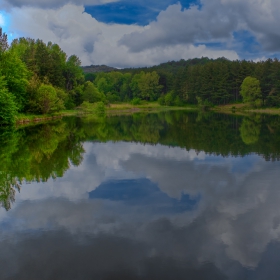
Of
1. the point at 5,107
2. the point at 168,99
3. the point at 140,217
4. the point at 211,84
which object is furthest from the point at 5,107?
the point at 168,99

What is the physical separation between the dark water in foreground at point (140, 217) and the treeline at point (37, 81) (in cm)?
2702

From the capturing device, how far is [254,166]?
1739 cm

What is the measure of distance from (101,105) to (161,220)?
2897 inches

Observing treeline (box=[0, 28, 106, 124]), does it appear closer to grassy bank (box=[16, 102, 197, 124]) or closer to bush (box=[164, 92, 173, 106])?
grassy bank (box=[16, 102, 197, 124])

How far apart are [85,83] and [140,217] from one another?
85313 mm

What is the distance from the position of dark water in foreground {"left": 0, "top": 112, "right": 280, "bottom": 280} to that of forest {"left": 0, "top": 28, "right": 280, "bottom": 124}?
27.1 m

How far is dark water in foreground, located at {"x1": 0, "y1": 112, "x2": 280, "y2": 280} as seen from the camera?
7.35m

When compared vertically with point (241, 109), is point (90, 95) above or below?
above

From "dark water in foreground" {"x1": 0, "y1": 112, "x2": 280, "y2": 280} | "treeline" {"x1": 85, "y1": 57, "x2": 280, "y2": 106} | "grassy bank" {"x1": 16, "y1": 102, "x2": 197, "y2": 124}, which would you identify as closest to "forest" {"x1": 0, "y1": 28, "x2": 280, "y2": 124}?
"treeline" {"x1": 85, "y1": 57, "x2": 280, "y2": 106}

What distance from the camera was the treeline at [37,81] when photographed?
4656 cm

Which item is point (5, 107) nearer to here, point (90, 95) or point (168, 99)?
point (90, 95)

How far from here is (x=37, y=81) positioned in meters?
59.2

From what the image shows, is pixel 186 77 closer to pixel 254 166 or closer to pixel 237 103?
pixel 237 103

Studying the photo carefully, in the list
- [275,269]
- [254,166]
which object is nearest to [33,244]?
[275,269]
